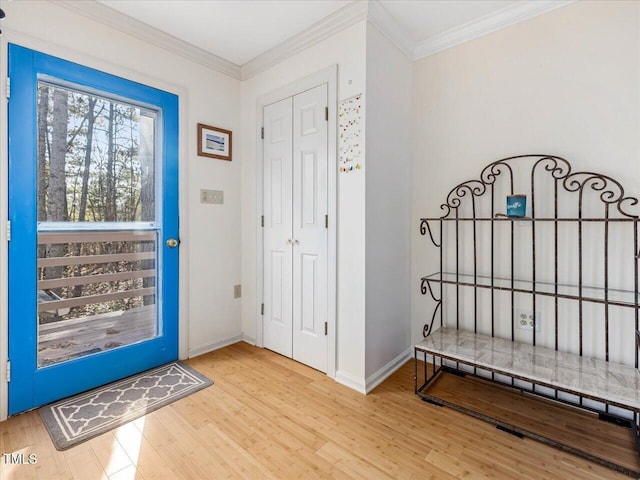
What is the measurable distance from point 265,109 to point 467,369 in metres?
2.61

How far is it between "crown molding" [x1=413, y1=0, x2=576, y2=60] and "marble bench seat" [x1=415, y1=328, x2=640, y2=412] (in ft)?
6.85

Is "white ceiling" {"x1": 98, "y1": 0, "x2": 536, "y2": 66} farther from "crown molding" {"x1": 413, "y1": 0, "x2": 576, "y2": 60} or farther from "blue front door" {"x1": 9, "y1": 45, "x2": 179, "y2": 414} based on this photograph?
"blue front door" {"x1": 9, "y1": 45, "x2": 179, "y2": 414}

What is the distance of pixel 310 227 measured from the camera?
Answer: 7.86 ft

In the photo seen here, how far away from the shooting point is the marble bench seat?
4.90 feet

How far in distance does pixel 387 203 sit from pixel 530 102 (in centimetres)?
109

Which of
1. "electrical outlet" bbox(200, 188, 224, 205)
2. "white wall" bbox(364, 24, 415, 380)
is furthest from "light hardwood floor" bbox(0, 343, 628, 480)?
"electrical outlet" bbox(200, 188, 224, 205)

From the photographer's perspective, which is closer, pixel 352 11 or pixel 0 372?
pixel 0 372

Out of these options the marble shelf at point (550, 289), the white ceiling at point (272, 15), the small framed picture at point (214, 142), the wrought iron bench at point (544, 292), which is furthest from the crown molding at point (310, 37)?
the marble shelf at point (550, 289)

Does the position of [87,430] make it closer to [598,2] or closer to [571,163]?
[571,163]

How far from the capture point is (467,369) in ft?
7.62

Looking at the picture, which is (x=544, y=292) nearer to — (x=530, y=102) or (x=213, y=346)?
(x=530, y=102)

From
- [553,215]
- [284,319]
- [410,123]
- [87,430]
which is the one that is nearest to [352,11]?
[410,123]

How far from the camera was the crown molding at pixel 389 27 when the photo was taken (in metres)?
2.02

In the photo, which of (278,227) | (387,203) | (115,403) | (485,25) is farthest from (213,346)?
(485,25)
